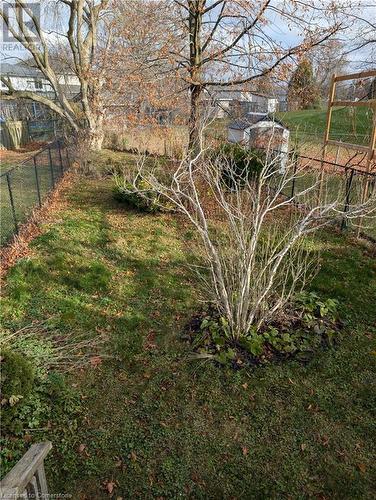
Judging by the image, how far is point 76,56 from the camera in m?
15.2

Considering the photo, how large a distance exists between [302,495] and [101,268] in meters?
3.98

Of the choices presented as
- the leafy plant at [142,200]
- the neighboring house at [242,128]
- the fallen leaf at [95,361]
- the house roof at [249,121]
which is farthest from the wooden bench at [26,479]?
the neighboring house at [242,128]

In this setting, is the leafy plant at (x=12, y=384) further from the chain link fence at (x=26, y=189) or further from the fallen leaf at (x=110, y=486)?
the chain link fence at (x=26, y=189)

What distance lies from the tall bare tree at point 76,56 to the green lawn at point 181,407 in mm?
10739

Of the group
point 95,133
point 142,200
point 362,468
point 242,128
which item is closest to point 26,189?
point 142,200

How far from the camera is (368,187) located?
6680mm

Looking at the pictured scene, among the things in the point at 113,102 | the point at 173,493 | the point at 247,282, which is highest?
the point at 113,102

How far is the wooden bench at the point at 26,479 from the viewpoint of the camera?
1.42 metres

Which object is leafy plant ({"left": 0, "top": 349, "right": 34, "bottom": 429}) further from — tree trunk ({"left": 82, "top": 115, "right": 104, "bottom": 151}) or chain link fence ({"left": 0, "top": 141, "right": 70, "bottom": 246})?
tree trunk ({"left": 82, "top": 115, "right": 104, "bottom": 151})

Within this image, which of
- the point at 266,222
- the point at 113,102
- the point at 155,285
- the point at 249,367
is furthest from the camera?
the point at 113,102

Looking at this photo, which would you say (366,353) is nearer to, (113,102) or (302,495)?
(302,495)

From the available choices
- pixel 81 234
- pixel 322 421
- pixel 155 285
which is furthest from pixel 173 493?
pixel 81 234

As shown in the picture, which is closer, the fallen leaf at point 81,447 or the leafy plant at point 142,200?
the fallen leaf at point 81,447

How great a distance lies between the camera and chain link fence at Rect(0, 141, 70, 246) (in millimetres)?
6601
